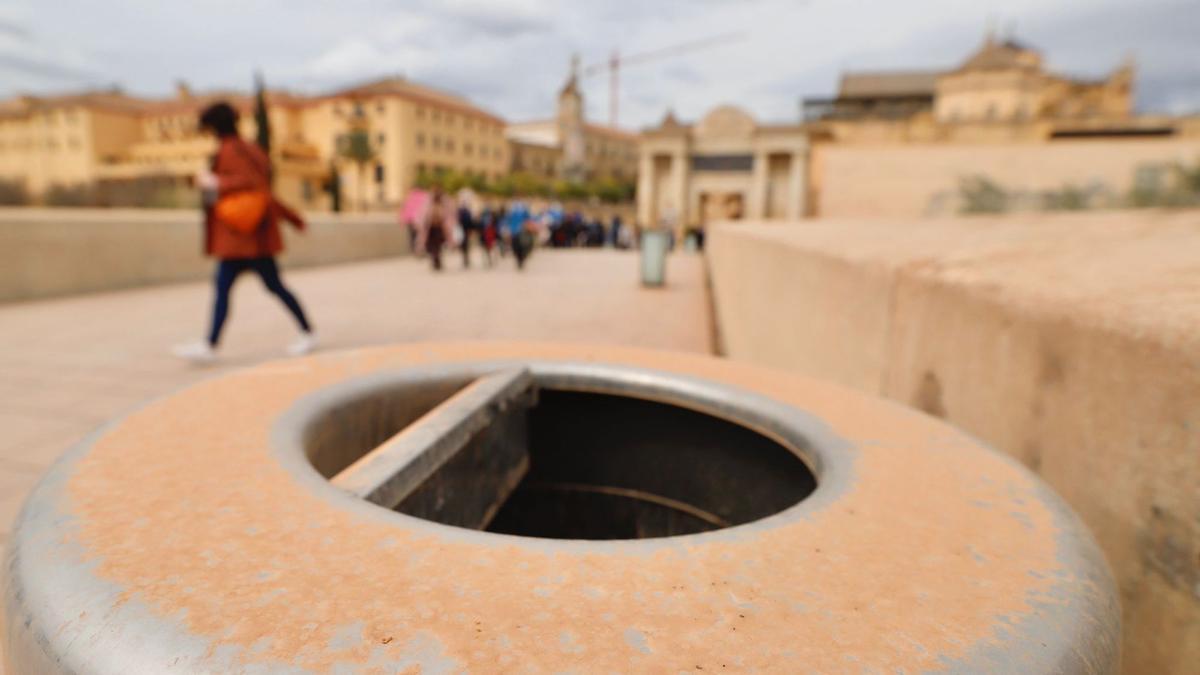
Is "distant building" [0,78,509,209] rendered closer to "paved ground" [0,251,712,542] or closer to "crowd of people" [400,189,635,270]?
"crowd of people" [400,189,635,270]

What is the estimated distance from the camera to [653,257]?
34.5 ft

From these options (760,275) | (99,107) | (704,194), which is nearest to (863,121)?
(704,194)

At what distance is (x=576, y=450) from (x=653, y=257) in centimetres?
904

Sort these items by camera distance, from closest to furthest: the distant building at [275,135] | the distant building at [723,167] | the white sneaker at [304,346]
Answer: the white sneaker at [304,346]
the distant building at [723,167]
the distant building at [275,135]

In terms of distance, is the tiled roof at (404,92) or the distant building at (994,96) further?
the tiled roof at (404,92)

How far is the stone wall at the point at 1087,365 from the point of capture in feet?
2.79

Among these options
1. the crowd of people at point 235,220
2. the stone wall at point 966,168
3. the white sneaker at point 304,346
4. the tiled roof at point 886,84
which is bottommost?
the white sneaker at point 304,346

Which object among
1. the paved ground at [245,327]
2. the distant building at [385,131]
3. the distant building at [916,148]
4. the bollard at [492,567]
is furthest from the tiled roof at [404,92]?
the bollard at [492,567]

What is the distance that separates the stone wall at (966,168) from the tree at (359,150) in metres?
37.1

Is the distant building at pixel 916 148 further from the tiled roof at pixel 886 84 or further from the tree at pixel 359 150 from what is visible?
the tree at pixel 359 150

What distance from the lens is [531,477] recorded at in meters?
1.69

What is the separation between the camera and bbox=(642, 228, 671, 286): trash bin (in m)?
10.4

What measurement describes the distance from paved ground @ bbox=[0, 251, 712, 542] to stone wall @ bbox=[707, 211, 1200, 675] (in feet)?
8.32

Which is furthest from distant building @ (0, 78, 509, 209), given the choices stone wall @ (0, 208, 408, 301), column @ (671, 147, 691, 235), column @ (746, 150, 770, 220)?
stone wall @ (0, 208, 408, 301)
